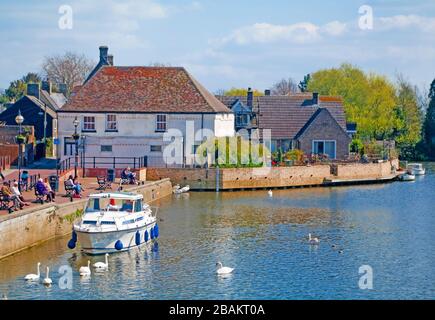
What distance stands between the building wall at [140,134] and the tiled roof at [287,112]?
20497 mm

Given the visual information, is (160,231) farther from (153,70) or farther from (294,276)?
(153,70)

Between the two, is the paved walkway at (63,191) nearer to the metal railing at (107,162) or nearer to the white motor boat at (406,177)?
the metal railing at (107,162)

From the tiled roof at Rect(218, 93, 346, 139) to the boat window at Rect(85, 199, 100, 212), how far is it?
5028 cm

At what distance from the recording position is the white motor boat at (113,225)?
41688 millimetres

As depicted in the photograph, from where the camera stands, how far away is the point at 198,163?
240ft

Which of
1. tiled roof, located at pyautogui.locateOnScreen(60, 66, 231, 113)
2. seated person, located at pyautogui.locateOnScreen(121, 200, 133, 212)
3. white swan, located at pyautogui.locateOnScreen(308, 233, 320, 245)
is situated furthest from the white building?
white swan, located at pyautogui.locateOnScreen(308, 233, 320, 245)

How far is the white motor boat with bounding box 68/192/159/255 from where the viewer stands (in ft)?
137

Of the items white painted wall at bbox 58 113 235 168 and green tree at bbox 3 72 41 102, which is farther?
green tree at bbox 3 72 41 102

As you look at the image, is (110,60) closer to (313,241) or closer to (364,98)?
(364,98)

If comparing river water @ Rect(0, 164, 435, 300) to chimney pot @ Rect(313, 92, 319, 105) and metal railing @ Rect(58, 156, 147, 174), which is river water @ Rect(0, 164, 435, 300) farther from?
chimney pot @ Rect(313, 92, 319, 105)
